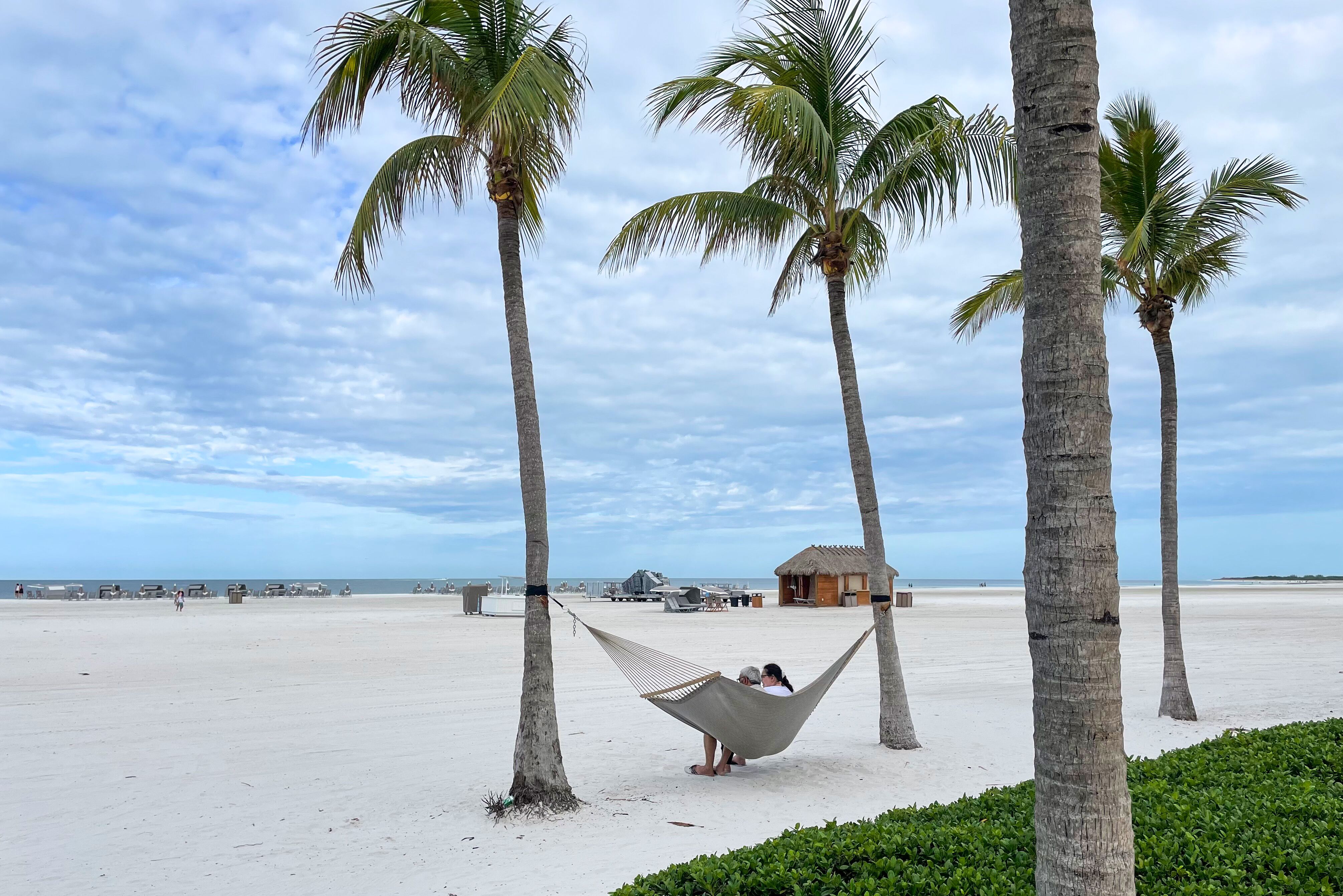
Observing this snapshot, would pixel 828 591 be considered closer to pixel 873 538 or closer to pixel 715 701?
pixel 873 538

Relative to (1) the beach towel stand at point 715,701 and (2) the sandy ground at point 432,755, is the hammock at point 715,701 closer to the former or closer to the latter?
(1) the beach towel stand at point 715,701

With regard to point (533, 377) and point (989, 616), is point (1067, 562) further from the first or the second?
point (989, 616)

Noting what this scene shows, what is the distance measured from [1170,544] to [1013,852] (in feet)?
19.7

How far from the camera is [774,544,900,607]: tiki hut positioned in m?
30.7

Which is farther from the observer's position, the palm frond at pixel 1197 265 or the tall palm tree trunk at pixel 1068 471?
the palm frond at pixel 1197 265

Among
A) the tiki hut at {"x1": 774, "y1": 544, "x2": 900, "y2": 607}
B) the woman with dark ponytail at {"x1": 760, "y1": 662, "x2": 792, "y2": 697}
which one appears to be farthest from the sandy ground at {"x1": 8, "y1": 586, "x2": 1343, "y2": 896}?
the tiki hut at {"x1": 774, "y1": 544, "x2": 900, "y2": 607}

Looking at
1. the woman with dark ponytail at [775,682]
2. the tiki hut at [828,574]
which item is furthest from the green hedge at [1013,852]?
the tiki hut at [828,574]

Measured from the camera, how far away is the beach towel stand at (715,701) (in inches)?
224

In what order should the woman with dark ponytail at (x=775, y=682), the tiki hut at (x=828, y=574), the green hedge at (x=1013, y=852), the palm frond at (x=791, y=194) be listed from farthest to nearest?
1. the tiki hut at (x=828, y=574)
2. the palm frond at (x=791, y=194)
3. the woman with dark ponytail at (x=775, y=682)
4. the green hedge at (x=1013, y=852)

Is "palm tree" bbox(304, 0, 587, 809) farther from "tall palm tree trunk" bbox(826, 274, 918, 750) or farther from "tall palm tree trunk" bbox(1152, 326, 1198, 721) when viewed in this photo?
"tall palm tree trunk" bbox(1152, 326, 1198, 721)

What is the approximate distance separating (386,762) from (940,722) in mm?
4785

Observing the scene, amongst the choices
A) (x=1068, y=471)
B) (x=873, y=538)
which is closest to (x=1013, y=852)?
(x=1068, y=471)

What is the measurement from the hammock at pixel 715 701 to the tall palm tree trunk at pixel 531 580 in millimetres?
341

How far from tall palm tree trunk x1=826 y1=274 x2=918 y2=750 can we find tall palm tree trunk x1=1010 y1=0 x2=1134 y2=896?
196 inches
